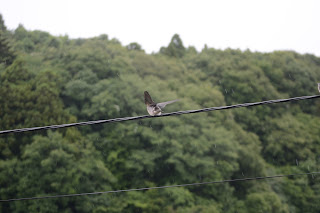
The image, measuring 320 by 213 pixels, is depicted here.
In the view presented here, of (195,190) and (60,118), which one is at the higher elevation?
(60,118)

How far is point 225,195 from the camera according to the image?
21.1m

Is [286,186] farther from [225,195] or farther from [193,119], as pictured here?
[193,119]

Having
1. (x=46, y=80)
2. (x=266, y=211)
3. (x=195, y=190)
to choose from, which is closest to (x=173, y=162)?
(x=195, y=190)

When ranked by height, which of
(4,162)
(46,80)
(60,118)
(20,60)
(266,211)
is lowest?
(266,211)

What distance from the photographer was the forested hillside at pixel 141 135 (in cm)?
1939

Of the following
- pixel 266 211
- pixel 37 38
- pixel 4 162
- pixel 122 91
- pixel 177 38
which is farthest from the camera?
pixel 177 38

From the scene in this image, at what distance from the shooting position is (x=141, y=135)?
892 inches

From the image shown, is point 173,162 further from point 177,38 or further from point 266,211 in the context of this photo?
point 177,38

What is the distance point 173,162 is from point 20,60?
11.8 metres

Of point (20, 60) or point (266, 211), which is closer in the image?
point (266, 211)

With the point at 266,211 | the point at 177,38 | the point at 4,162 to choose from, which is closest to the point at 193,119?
the point at 266,211

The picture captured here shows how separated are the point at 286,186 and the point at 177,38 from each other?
18720 millimetres

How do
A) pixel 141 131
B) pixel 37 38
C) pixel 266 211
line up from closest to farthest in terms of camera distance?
pixel 266 211 < pixel 141 131 < pixel 37 38

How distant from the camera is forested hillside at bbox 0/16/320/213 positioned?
19391 millimetres
